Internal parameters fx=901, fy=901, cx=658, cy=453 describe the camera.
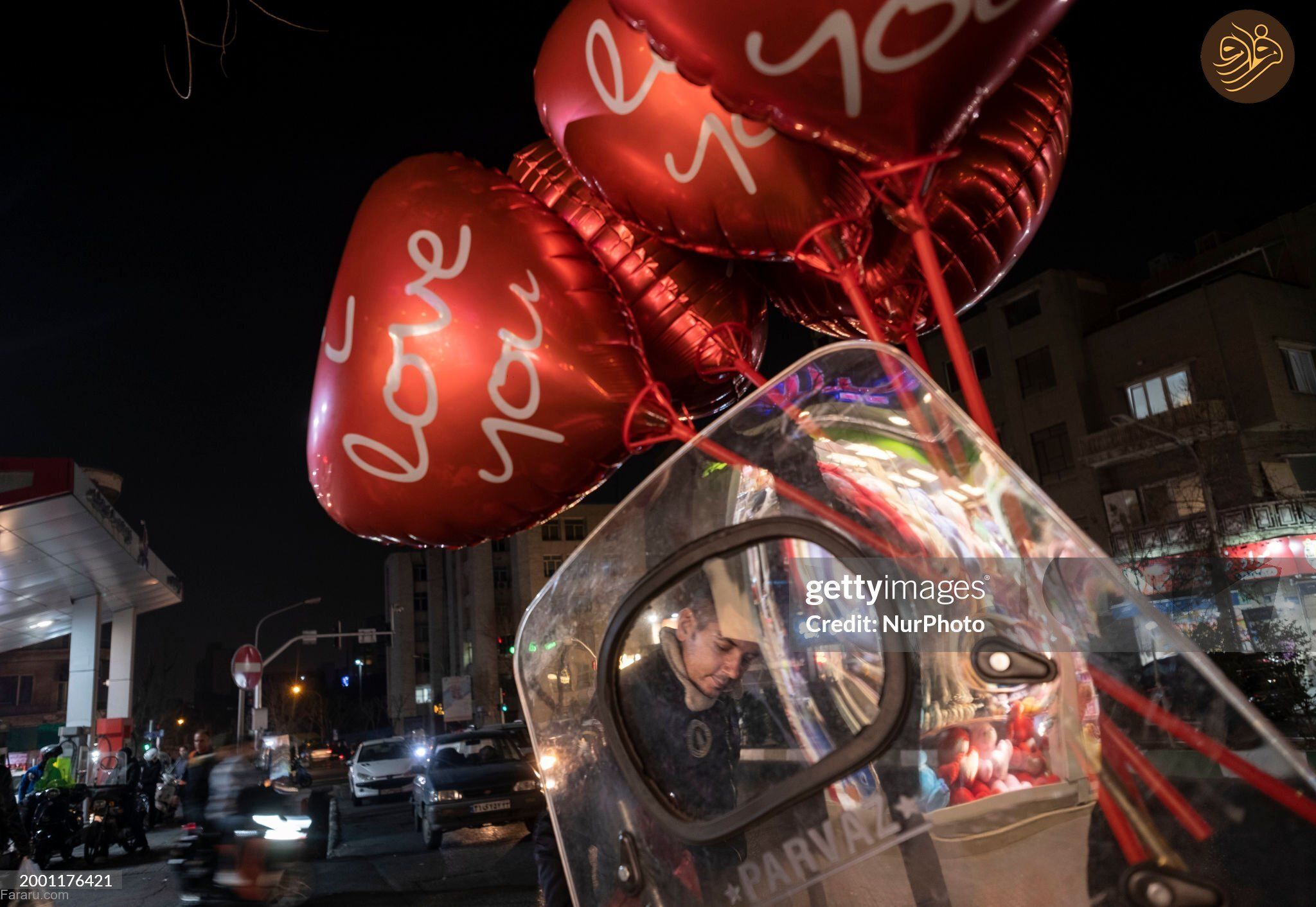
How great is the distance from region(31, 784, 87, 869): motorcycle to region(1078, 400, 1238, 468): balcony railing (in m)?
22.9

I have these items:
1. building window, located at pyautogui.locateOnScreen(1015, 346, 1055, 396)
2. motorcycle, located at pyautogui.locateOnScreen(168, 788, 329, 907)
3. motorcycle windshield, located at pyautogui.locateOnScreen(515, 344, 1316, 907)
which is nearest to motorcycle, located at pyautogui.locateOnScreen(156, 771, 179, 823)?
motorcycle, located at pyautogui.locateOnScreen(168, 788, 329, 907)

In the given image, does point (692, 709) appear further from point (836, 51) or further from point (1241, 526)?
point (1241, 526)

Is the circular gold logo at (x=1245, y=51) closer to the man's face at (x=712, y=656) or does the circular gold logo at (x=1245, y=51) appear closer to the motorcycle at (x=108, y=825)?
the man's face at (x=712, y=656)

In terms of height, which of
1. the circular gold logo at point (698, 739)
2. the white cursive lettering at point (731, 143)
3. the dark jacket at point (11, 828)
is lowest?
the dark jacket at point (11, 828)

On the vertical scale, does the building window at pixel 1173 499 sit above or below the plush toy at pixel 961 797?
above

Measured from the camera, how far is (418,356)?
9.84ft

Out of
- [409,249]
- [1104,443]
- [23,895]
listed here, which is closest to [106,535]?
[23,895]

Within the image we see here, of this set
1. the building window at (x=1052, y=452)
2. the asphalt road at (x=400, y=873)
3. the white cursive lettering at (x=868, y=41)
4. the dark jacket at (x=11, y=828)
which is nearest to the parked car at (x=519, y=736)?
the asphalt road at (x=400, y=873)

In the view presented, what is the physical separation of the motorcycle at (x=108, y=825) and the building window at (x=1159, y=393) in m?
25.8

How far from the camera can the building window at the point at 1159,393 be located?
25578 millimetres

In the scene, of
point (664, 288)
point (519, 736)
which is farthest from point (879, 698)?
point (519, 736)

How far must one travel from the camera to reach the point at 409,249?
3096 mm

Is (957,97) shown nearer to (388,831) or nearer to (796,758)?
(796,758)

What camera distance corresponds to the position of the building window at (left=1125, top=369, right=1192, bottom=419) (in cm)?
2558
